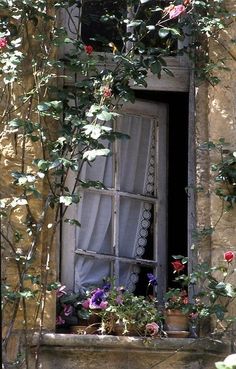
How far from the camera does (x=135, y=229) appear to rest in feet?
17.5

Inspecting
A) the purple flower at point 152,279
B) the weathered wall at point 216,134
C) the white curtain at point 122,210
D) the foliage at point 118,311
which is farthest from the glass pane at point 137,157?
the foliage at point 118,311

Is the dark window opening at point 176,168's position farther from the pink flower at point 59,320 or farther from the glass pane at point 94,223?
the pink flower at point 59,320

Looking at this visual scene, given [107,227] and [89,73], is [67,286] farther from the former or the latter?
[89,73]

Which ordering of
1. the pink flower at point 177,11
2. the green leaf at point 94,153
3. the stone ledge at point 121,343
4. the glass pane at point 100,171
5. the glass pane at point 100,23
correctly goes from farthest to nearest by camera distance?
the glass pane at point 100,23, the glass pane at point 100,171, the pink flower at point 177,11, the stone ledge at point 121,343, the green leaf at point 94,153

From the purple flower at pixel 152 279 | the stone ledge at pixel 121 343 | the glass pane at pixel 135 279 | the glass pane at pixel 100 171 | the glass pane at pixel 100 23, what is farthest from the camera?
the glass pane at pixel 100 23

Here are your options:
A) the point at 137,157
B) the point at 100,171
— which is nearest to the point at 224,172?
the point at 137,157

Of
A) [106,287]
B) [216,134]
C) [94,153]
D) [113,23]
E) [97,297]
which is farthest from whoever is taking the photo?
[113,23]

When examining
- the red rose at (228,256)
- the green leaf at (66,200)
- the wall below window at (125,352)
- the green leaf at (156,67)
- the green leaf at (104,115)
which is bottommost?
the wall below window at (125,352)

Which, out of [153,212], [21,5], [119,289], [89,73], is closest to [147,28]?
[89,73]

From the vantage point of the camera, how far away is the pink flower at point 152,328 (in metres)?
4.68

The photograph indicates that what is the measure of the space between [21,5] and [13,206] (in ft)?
3.79

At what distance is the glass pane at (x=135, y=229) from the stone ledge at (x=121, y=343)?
730 mm

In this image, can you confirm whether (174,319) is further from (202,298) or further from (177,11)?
(177,11)

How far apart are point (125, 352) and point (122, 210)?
0.98 meters
